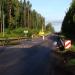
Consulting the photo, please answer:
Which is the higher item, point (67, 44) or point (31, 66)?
point (67, 44)

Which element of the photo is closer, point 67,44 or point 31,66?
point 31,66

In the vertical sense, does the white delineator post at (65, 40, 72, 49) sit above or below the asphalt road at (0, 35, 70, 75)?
above

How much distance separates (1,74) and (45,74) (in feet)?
5.70

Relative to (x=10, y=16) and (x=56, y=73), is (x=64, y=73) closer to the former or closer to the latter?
A: (x=56, y=73)

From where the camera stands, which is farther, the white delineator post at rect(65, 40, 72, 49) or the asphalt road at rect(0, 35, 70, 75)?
the white delineator post at rect(65, 40, 72, 49)

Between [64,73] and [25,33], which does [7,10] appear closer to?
[25,33]

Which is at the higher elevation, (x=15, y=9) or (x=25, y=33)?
(x=15, y=9)

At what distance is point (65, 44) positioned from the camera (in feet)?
96.9

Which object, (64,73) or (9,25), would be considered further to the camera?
(9,25)

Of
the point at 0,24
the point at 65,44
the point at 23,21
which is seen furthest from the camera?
the point at 23,21

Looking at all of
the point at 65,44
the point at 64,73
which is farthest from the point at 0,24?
the point at 64,73

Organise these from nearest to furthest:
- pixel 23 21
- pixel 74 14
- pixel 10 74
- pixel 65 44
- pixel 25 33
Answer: pixel 10 74 < pixel 65 44 < pixel 74 14 < pixel 25 33 < pixel 23 21

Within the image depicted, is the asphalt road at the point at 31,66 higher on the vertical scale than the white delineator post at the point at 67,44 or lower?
lower

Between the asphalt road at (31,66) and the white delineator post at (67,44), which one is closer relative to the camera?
the asphalt road at (31,66)
